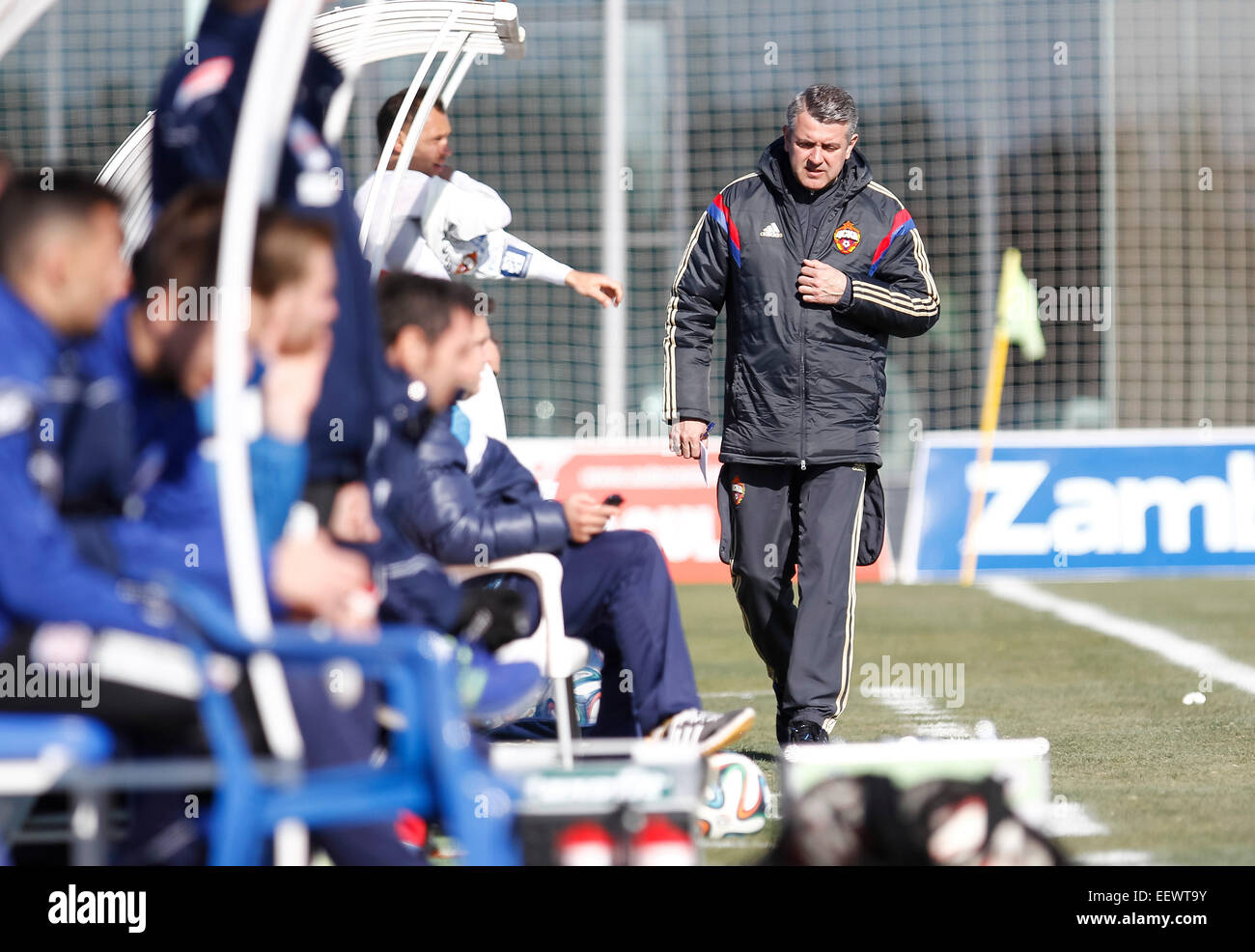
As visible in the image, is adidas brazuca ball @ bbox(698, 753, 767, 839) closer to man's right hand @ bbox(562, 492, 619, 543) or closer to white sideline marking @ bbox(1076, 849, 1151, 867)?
man's right hand @ bbox(562, 492, 619, 543)

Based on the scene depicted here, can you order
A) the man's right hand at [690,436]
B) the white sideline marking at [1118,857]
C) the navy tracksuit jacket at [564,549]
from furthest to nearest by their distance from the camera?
1. the man's right hand at [690,436]
2. the navy tracksuit jacket at [564,549]
3. the white sideline marking at [1118,857]

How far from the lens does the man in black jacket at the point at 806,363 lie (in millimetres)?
5004

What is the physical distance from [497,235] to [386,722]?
229 cm

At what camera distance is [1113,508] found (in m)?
11.6

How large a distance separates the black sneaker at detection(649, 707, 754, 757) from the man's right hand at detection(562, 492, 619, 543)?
0.49 m

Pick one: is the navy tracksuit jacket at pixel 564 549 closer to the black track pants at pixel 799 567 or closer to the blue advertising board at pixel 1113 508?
the black track pants at pixel 799 567

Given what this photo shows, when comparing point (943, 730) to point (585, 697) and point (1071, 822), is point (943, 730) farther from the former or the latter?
point (1071, 822)

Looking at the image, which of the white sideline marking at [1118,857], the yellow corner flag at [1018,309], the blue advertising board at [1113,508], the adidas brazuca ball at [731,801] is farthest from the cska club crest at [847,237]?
the yellow corner flag at [1018,309]

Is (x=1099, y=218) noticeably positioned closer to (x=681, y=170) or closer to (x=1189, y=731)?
(x=681, y=170)

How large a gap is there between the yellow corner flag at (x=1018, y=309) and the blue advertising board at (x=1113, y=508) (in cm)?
146

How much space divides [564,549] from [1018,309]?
31.2 feet

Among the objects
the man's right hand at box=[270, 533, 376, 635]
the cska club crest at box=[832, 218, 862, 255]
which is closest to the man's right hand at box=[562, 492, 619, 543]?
the man's right hand at box=[270, 533, 376, 635]

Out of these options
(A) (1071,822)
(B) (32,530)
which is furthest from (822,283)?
(B) (32,530)
